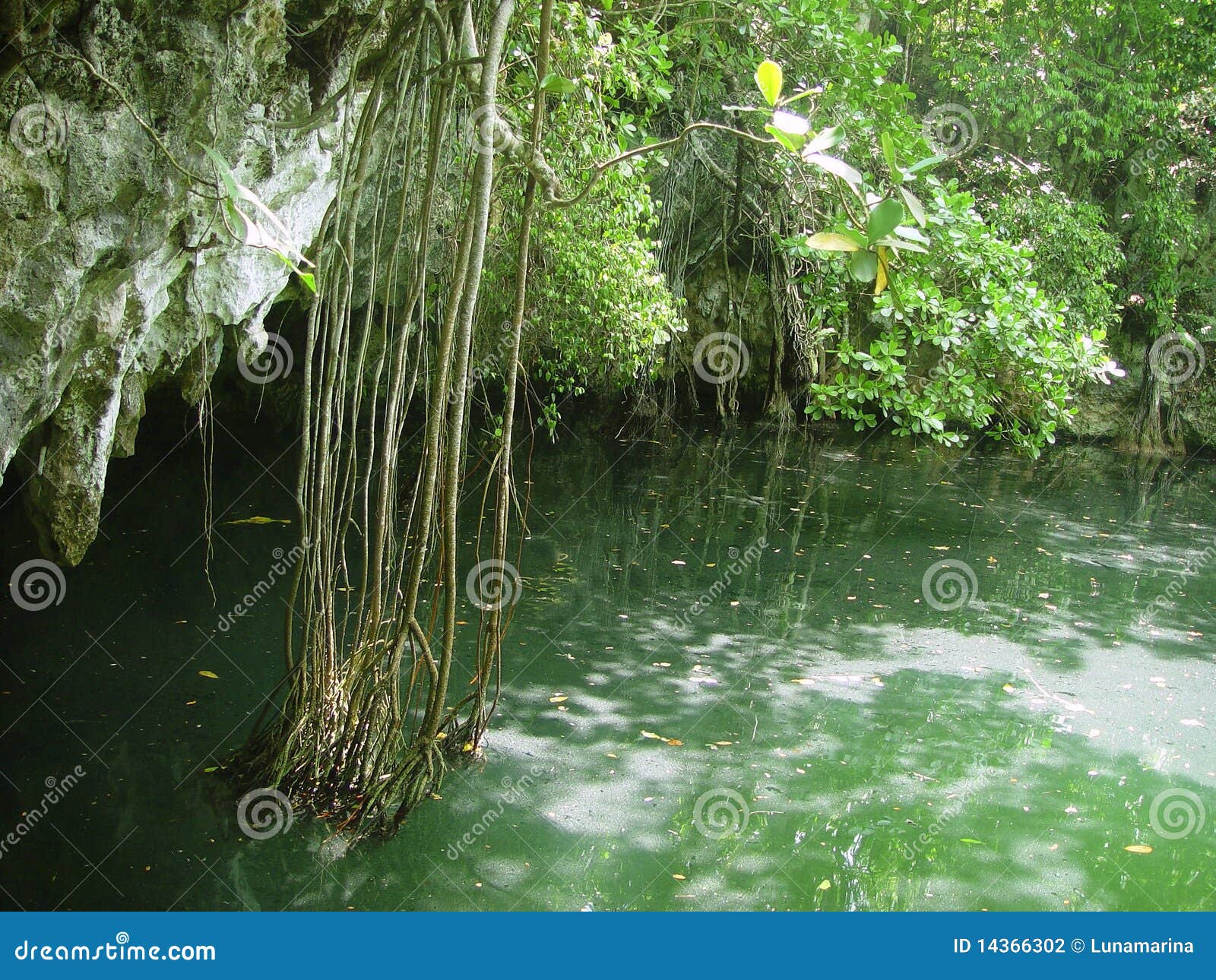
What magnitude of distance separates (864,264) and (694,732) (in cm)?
246

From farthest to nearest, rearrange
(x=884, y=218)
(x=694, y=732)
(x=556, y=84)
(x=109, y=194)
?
(x=694, y=732), (x=109, y=194), (x=556, y=84), (x=884, y=218)

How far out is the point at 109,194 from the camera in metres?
2.78

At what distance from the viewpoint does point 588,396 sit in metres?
12.3

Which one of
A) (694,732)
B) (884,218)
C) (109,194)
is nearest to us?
(884,218)

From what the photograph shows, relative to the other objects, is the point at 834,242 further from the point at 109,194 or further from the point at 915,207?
the point at 109,194

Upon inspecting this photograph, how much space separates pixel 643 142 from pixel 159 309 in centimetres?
285

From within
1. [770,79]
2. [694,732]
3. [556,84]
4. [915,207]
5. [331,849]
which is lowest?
[331,849]

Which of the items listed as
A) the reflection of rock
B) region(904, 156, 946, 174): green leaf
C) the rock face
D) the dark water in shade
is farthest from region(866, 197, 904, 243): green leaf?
the reflection of rock

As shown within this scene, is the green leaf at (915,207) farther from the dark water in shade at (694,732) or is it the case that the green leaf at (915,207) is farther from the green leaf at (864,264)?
the dark water in shade at (694,732)

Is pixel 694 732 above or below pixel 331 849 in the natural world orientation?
above

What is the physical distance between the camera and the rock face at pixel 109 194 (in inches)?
101

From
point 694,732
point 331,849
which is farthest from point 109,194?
point 694,732

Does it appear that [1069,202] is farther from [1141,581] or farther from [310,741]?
[310,741]

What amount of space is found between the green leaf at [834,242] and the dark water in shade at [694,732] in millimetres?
1810
